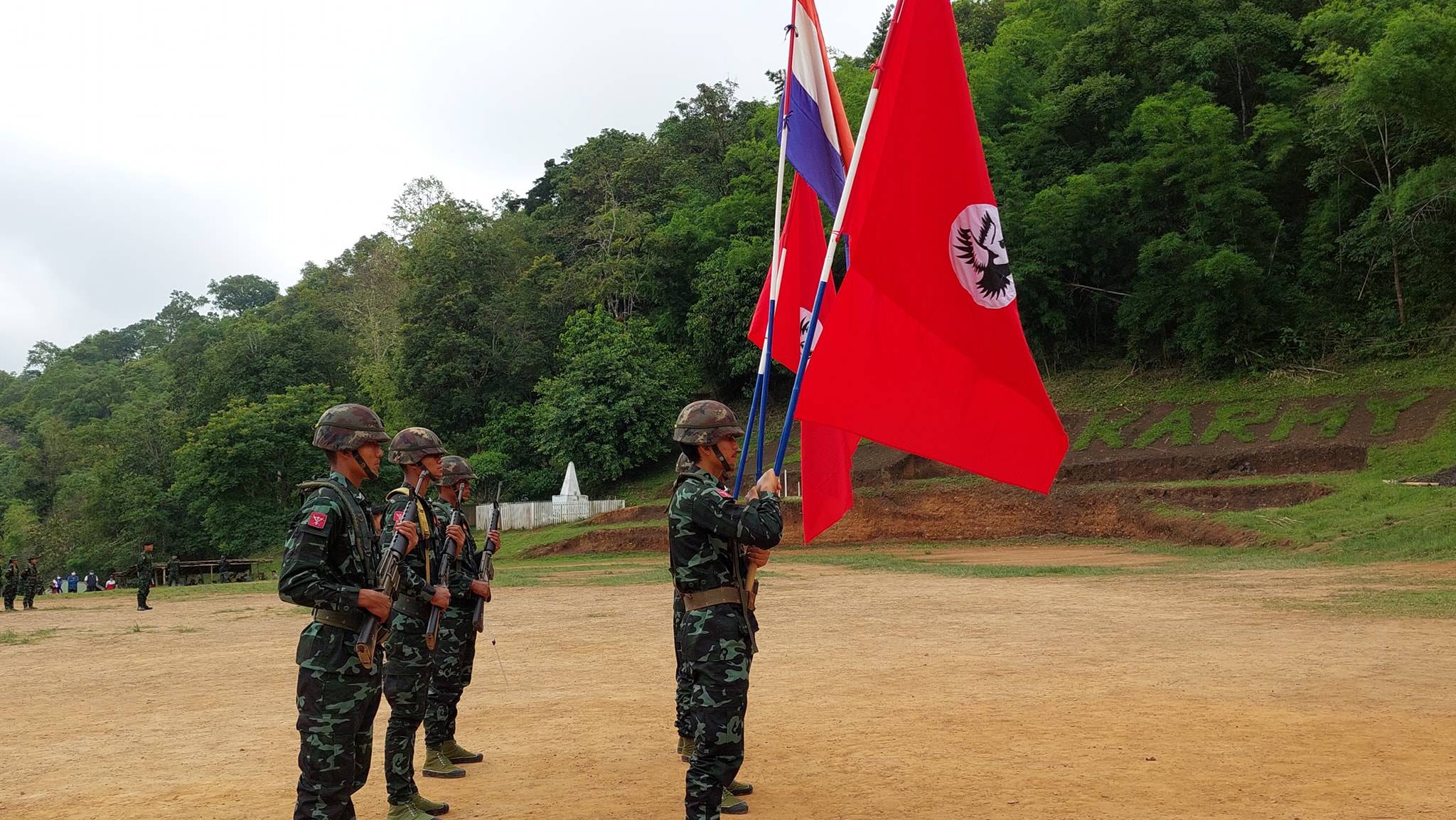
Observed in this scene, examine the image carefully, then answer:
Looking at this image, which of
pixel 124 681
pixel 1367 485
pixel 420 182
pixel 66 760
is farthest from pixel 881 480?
pixel 420 182

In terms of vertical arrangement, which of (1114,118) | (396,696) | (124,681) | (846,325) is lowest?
(124,681)

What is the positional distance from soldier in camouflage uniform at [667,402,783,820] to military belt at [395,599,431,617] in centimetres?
226

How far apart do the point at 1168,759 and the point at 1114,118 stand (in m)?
52.0

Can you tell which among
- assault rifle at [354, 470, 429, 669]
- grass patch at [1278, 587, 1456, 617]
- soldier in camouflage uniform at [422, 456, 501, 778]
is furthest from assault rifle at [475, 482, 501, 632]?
grass patch at [1278, 587, 1456, 617]

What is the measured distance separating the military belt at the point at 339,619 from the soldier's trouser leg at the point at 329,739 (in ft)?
0.82

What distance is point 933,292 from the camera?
6809 millimetres

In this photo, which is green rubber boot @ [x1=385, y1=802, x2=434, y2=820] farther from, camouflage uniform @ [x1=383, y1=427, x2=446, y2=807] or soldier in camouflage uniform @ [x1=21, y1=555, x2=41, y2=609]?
soldier in camouflage uniform @ [x1=21, y1=555, x2=41, y2=609]

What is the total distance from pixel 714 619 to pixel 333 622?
2.07 metres

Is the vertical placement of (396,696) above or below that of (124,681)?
above

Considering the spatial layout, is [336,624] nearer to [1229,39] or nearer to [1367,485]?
[1367,485]

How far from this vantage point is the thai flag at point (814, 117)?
8094 mm

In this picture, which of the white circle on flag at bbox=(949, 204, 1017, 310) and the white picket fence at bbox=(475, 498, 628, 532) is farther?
the white picket fence at bbox=(475, 498, 628, 532)

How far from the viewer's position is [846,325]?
6.46 metres

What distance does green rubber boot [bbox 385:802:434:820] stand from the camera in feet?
21.0
